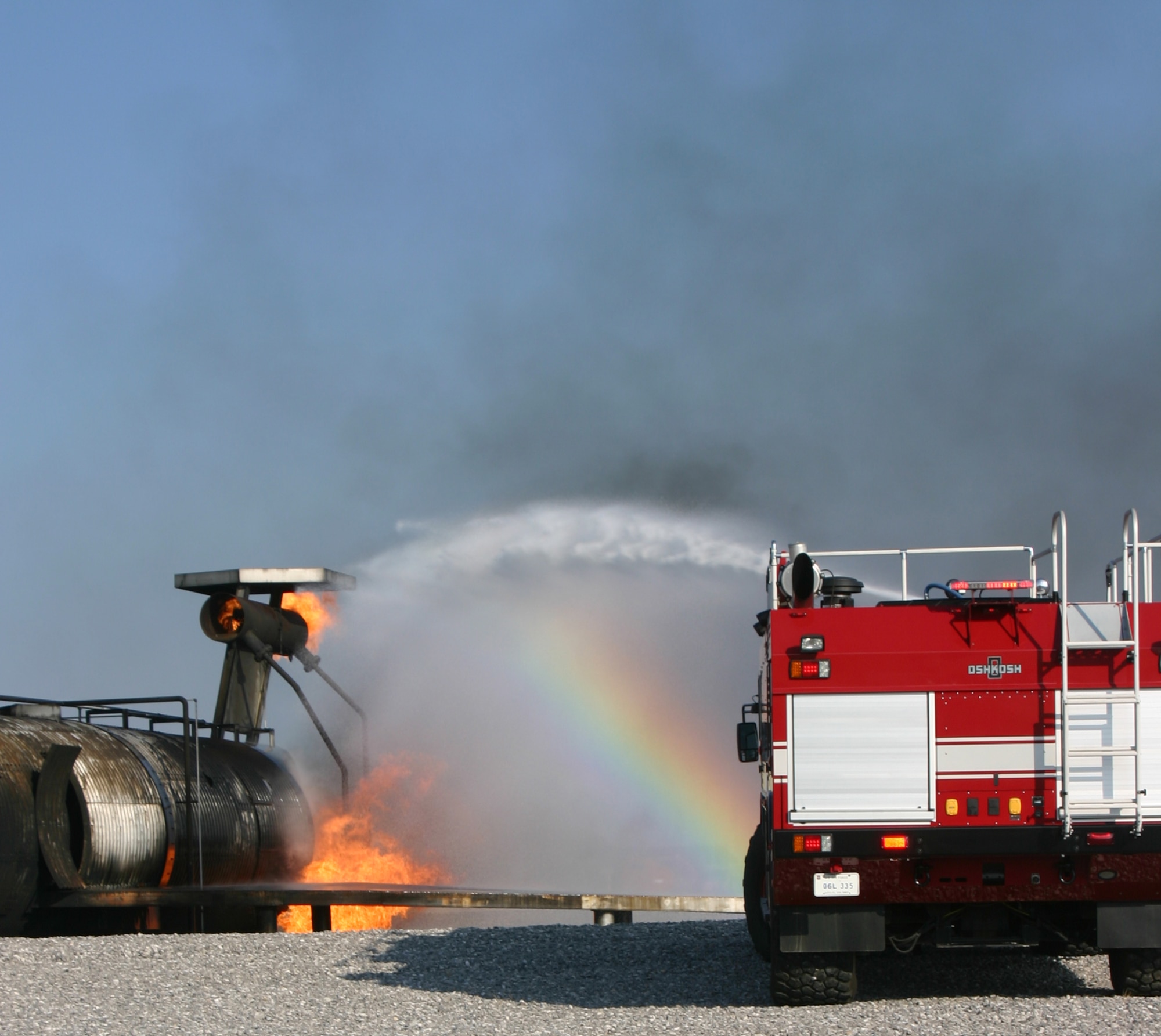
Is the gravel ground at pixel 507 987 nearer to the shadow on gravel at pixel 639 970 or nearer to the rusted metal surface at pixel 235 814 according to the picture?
the shadow on gravel at pixel 639 970

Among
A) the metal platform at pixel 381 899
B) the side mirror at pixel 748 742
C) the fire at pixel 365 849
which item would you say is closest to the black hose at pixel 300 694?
the fire at pixel 365 849

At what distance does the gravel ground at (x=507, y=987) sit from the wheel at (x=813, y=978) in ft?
0.63

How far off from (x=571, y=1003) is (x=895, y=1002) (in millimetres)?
3035

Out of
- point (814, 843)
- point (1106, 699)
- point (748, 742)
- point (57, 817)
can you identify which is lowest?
point (57, 817)

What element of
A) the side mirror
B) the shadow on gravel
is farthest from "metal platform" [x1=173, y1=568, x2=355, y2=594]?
the side mirror

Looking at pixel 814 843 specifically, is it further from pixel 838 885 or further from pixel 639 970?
pixel 639 970

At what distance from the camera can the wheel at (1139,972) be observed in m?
12.4

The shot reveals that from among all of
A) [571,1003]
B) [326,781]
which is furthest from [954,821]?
[326,781]

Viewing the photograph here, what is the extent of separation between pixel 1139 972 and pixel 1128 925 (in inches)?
24.8

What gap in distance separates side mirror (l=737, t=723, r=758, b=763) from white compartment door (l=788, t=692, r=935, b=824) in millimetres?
2603

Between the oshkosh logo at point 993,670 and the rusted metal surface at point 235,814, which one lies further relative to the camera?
the rusted metal surface at point 235,814

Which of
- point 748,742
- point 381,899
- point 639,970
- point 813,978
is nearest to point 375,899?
point 381,899

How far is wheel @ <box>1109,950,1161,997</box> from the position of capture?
12367 millimetres

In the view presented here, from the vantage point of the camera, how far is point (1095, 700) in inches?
469
